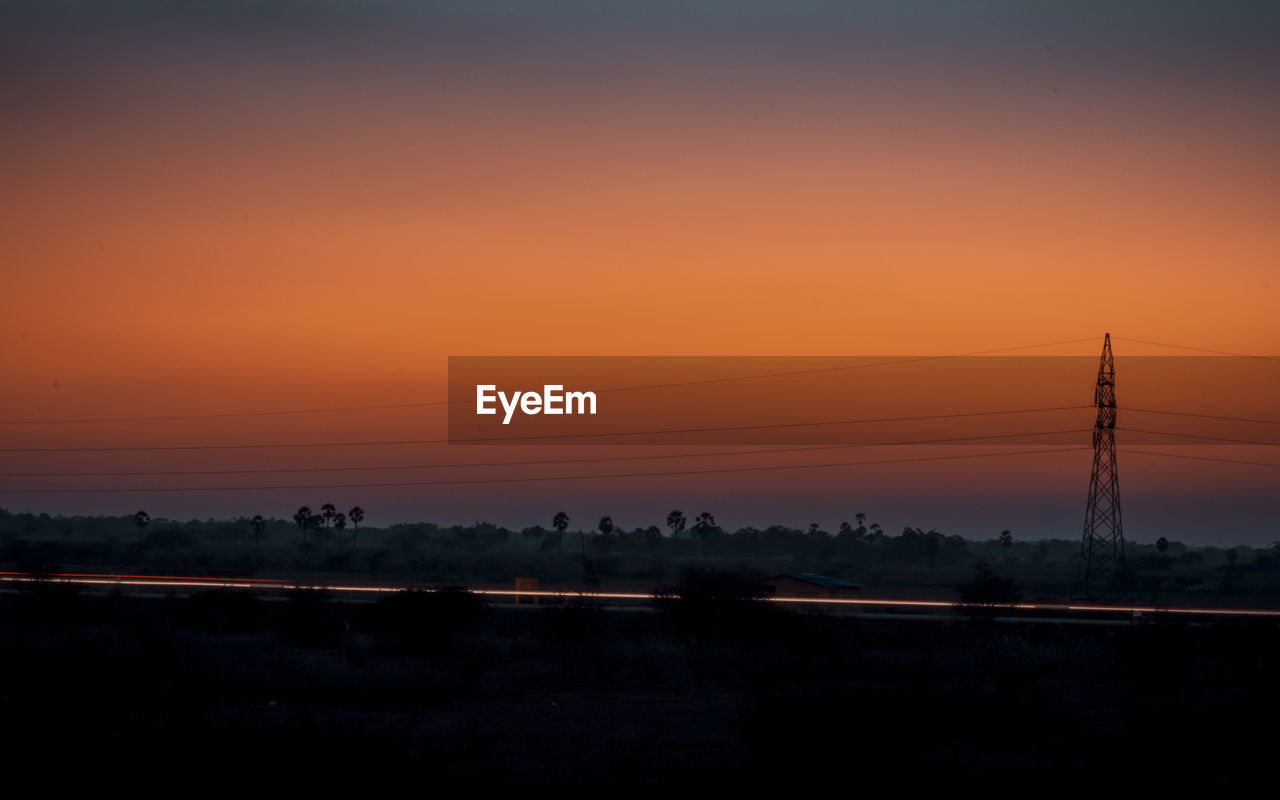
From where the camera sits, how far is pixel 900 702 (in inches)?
838

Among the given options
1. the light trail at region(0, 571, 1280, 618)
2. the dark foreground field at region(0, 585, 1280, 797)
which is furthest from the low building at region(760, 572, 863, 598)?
the dark foreground field at region(0, 585, 1280, 797)

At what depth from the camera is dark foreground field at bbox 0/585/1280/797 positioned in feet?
50.6

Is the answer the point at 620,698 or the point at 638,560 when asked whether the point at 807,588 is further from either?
the point at 638,560

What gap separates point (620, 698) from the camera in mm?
26250

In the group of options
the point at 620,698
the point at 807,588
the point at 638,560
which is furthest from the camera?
the point at 638,560

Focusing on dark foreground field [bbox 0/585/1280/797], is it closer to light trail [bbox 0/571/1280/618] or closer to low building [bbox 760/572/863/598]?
light trail [bbox 0/571/1280/618]

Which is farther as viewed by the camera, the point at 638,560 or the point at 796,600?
the point at 638,560

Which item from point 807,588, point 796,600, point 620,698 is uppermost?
point 807,588

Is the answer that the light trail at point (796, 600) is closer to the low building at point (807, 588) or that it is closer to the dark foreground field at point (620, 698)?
the low building at point (807, 588)

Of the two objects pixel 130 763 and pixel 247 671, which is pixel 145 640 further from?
pixel 130 763

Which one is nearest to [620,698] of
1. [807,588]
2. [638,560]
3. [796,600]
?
[796,600]

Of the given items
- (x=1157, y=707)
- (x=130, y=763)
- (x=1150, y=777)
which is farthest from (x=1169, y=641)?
(x=130, y=763)

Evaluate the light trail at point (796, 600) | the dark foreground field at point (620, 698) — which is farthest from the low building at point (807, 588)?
the dark foreground field at point (620, 698)

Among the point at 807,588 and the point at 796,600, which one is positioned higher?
the point at 807,588
